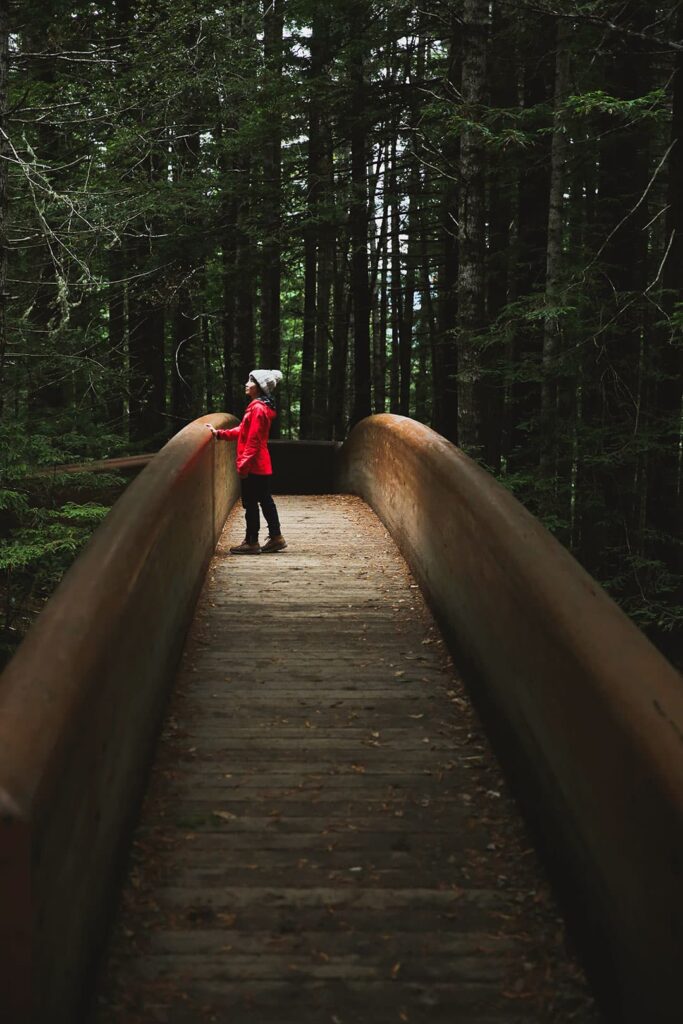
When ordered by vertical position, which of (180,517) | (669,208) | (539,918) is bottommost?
(539,918)

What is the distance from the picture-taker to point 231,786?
4.41m

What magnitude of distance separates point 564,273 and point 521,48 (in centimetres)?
637

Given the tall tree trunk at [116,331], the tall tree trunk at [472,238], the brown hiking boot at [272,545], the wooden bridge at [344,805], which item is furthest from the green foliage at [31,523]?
the tall tree trunk at [472,238]

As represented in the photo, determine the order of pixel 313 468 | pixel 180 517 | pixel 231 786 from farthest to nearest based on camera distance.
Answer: pixel 313 468, pixel 180 517, pixel 231 786

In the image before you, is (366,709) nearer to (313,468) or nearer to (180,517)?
(180,517)

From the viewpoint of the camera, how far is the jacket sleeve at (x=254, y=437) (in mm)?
8367

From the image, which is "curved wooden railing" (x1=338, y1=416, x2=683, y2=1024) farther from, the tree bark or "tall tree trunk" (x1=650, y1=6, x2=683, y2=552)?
the tree bark

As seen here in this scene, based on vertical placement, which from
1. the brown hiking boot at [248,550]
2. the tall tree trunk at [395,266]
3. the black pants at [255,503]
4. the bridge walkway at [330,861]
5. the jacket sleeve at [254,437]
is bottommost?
the bridge walkway at [330,861]

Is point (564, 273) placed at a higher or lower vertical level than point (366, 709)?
higher

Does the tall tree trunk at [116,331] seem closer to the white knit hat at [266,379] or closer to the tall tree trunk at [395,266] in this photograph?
the white knit hat at [266,379]

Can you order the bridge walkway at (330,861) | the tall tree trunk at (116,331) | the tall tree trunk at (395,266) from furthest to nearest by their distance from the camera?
the tall tree trunk at (395,266) < the tall tree trunk at (116,331) < the bridge walkway at (330,861)

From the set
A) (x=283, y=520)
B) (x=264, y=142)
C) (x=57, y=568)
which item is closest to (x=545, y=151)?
(x=264, y=142)

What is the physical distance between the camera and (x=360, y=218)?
19.0 metres

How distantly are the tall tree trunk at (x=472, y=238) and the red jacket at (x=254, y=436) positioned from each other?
3.36 metres
